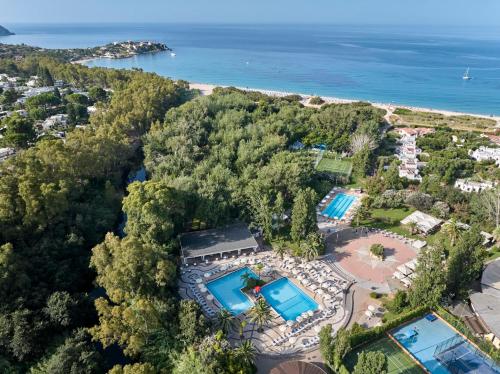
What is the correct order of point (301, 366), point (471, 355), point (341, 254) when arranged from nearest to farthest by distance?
point (301, 366)
point (471, 355)
point (341, 254)

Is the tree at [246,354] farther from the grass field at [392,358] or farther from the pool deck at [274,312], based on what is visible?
the grass field at [392,358]

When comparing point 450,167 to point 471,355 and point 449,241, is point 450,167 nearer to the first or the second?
point 449,241

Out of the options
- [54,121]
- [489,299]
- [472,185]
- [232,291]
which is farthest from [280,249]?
[54,121]

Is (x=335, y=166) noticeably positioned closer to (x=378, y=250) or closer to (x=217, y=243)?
(x=378, y=250)

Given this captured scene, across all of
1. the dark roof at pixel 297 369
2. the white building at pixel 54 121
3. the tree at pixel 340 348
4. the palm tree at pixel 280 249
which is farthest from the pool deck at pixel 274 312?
the white building at pixel 54 121

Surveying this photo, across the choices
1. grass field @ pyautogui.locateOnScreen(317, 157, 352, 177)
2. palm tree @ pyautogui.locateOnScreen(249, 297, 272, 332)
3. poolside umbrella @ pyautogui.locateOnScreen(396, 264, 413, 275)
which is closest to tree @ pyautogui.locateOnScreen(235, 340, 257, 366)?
palm tree @ pyautogui.locateOnScreen(249, 297, 272, 332)

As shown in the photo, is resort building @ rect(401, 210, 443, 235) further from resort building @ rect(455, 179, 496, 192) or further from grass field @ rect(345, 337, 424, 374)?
grass field @ rect(345, 337, 424, 374)

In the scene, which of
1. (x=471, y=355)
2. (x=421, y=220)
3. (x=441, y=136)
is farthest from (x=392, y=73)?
(x=471, y=355)
